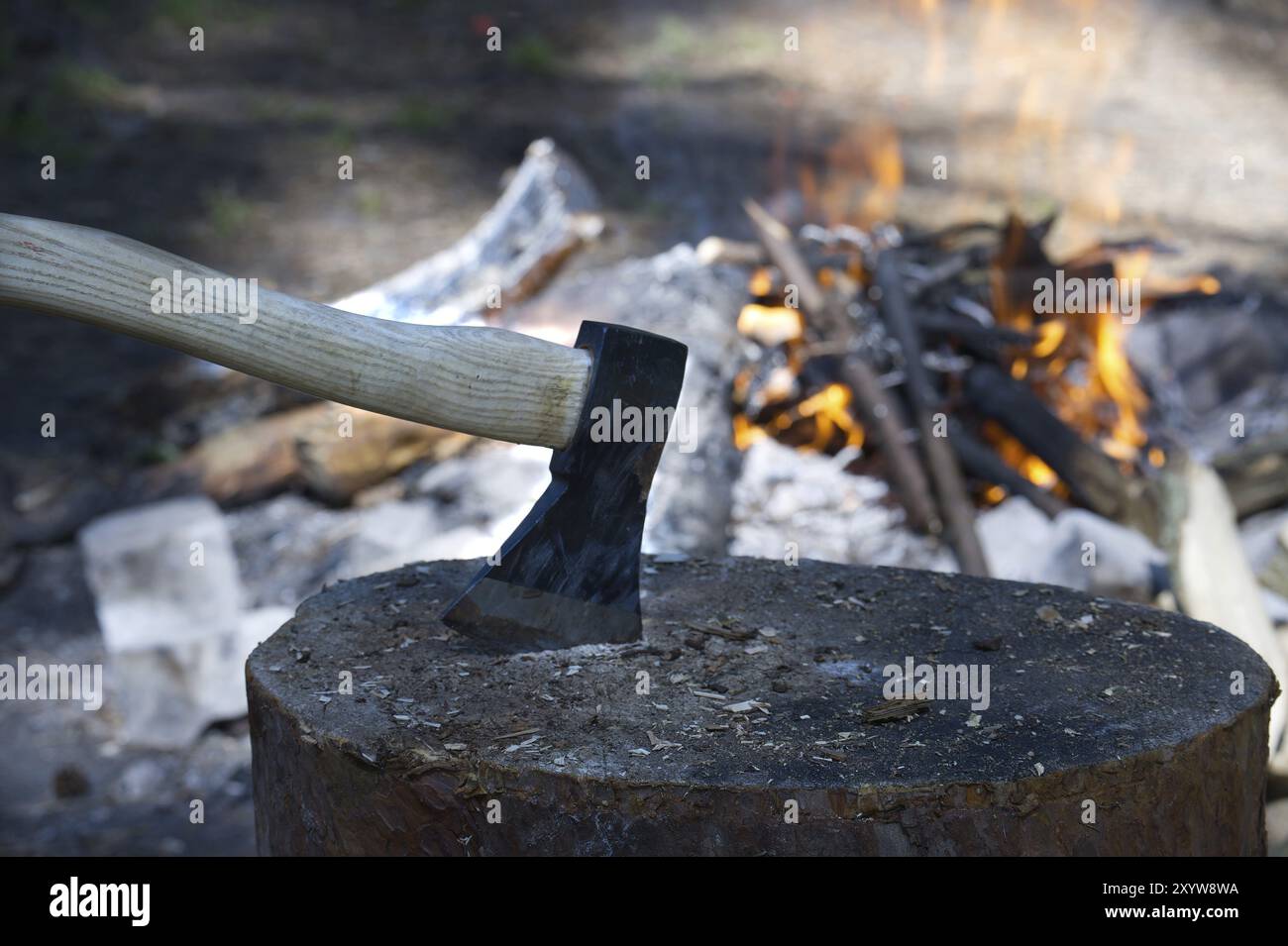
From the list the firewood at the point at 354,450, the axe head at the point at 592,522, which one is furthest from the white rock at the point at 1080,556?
the firewood at the point at 354,450

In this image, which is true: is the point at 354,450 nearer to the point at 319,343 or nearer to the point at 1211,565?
the point at 319,343

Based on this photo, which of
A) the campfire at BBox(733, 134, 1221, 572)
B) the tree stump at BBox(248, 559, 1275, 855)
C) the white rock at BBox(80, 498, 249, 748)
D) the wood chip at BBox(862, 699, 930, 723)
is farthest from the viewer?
the campfire at BBox(733, 134, 1221, 572)

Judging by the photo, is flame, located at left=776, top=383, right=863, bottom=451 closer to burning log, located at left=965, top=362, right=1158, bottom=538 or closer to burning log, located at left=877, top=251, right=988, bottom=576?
burning log, located at left=877, top=251, right=988, bottom=576

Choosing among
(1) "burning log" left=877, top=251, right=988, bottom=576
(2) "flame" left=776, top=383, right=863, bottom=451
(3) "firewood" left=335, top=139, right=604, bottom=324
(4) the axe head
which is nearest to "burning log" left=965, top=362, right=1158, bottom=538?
(1) "burning log" left=877, top=251, right=988, bottom=576

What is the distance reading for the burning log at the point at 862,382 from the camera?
465 cm

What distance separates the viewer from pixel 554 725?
2.14 m

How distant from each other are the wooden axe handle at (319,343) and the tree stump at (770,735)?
1.53 ft

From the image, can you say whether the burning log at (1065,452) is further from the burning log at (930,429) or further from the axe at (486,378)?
the axe at (486,378)

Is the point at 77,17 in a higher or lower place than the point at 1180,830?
higher

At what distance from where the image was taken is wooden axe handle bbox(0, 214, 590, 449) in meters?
2.03

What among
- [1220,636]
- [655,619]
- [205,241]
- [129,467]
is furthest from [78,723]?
[205,241]

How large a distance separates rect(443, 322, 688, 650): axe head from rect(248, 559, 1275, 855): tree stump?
0.07 m
